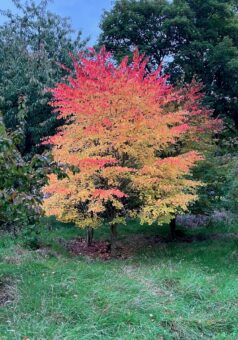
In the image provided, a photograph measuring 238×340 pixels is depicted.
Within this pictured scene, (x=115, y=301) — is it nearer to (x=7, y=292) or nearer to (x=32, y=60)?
(x=7, y=292)

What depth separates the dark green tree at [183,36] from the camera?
18.3 meters

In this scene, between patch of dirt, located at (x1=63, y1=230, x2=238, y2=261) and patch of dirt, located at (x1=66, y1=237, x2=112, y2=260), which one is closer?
patch of dirt, located at (x1=66, y1=237, x2=112, y2=260)

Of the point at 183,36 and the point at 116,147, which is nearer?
the point at 116,147

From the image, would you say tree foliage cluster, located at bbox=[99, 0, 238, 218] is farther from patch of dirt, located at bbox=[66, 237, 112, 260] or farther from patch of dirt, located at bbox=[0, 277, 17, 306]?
patch of dirt, located at bbox=[0, 277, 17, 306]

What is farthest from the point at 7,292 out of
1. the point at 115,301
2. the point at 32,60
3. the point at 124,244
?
the point at 32,60

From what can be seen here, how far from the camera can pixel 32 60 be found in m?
16.0

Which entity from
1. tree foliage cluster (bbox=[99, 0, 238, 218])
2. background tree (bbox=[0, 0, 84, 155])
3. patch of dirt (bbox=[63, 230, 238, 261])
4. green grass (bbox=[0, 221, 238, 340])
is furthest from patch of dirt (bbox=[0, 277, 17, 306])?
tree foliage cluster (bbox=[99, 0, 238, 218])

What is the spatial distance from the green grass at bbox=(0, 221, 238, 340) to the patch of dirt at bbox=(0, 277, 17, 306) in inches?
1.8

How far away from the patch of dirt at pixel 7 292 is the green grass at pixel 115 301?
0.04 m

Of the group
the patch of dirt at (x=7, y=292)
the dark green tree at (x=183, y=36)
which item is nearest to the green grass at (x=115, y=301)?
the patch of dirt at (x=7, y=292)

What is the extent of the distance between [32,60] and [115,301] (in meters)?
13.3

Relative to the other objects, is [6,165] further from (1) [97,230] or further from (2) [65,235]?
(1) [97,230]

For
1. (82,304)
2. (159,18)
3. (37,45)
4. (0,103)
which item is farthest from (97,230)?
(159,18)

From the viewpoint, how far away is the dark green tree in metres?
18.3
